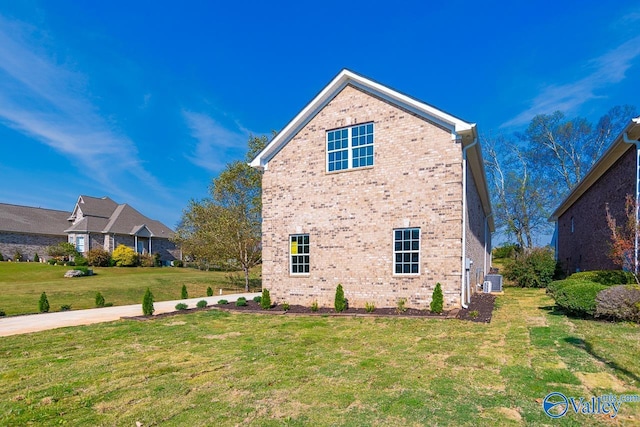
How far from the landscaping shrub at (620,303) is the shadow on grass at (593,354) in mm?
2111

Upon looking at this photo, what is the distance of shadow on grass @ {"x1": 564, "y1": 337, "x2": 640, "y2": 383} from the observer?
15.9 feet

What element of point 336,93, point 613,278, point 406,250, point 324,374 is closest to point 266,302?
point 406,250

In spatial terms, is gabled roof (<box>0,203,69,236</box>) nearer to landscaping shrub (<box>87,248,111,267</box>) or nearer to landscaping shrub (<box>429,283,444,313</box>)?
landscaping shrub (<box>87,248,111,267</box>)

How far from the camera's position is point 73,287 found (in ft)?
70.4

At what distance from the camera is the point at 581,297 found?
8.79 meters

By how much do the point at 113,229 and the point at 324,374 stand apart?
37.6 m

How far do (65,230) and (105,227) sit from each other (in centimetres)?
465

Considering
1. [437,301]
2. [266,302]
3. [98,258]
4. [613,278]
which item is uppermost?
[613,278]

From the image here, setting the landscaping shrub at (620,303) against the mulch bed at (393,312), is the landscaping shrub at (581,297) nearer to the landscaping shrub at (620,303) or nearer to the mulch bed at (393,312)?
the landscaping shrub at (620,303)

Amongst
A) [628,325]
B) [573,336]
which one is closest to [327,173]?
[573,336]

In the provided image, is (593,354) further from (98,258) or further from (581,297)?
(98,258)

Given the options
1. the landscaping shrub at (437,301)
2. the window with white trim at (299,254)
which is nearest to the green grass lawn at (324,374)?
the landscaping shrub at (437,301)

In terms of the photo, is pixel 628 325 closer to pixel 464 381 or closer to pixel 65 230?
pixel 464 381

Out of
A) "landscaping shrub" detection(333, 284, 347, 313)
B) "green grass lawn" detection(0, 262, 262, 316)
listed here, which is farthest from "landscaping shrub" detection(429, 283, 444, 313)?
"green grass lawn" detection(0, 262, 262, 316)
